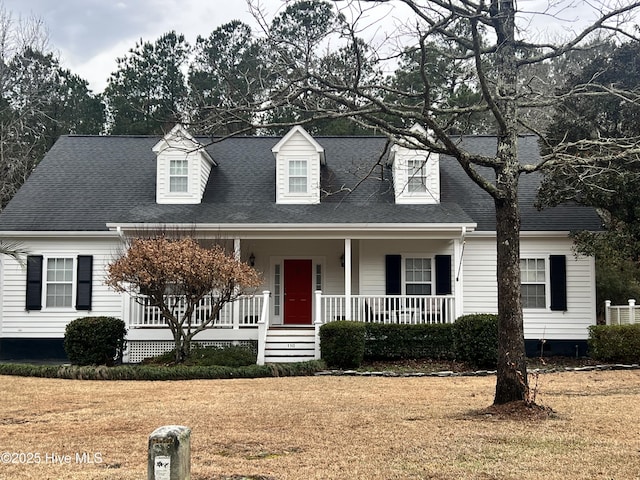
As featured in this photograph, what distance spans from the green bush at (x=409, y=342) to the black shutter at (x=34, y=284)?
8704mm

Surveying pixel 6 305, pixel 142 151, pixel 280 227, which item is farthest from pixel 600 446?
pixel 142 151

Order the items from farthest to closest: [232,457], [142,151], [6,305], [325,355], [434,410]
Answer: [142,151]
[6,305]
[325,355]
[434,410]
[232,457]

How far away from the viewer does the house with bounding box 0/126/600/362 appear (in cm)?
1652

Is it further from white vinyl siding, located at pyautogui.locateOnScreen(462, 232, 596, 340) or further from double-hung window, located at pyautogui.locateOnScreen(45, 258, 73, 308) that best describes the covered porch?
double-hung window, located at pyautogui.locateOnScreen(45, 258, 73, 308)

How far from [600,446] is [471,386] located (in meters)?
5.35

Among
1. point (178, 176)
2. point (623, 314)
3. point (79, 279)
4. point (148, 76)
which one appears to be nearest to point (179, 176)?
point (178, 176)

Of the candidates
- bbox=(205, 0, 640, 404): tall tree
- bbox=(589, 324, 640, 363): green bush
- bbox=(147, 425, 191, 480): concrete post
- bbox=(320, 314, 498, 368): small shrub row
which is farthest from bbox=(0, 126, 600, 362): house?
bbox=(147, 425, 191, 480): concrete post

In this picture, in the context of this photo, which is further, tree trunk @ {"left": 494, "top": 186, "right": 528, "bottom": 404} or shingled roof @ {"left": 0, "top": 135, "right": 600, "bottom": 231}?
shingled roof @ {"left": 0, "top": 135, "right": 600, "bottom": 231}

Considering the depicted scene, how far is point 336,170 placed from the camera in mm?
19797

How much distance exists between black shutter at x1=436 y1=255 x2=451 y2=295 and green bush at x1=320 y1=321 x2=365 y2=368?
11.8 feet

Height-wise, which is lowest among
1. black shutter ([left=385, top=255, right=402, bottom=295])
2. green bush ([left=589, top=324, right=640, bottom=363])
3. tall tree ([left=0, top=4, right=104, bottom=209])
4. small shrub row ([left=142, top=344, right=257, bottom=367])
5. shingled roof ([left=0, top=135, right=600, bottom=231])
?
small shrub row ([left=142, top=344, right=257, bottom=367])

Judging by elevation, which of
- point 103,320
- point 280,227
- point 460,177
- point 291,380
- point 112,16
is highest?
point 112,16

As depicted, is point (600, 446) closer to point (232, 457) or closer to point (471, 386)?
point (232, 457)

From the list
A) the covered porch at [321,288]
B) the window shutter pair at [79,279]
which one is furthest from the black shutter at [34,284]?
the covered porch at [321,288]
